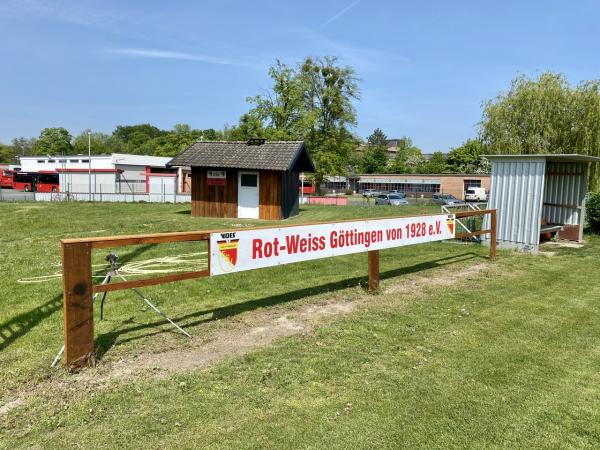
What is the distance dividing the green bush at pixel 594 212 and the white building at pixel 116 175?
35128 millimetres

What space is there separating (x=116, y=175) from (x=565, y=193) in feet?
151

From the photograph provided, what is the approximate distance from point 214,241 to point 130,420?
206 cm

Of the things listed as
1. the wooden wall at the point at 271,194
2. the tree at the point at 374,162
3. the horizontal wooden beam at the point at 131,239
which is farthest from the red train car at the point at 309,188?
the horizontal wooden beam at the point at 131,239

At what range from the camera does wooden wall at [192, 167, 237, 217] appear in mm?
21531

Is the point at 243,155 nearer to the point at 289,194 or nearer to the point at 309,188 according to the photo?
the point at 289,194

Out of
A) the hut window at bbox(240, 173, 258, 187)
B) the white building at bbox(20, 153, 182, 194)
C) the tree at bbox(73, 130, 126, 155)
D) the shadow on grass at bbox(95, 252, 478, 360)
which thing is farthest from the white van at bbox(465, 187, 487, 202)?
the tree at bbox(73, 130, 126, 155)

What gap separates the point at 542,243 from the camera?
1344cm

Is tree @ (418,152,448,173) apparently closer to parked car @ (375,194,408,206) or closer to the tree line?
the tree line

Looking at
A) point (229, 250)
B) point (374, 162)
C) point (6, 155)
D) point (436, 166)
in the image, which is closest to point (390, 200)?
point (229, 250)

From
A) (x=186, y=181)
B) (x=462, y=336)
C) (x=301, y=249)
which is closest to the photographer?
(x=462, y=336)

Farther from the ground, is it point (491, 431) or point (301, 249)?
point (301, 249)

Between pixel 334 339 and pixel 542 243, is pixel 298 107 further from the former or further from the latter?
pixel 334 339

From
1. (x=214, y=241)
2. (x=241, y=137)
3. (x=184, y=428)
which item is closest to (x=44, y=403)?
(x=184, y=428)

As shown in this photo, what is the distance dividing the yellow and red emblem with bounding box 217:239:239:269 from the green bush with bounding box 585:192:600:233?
14816mm
